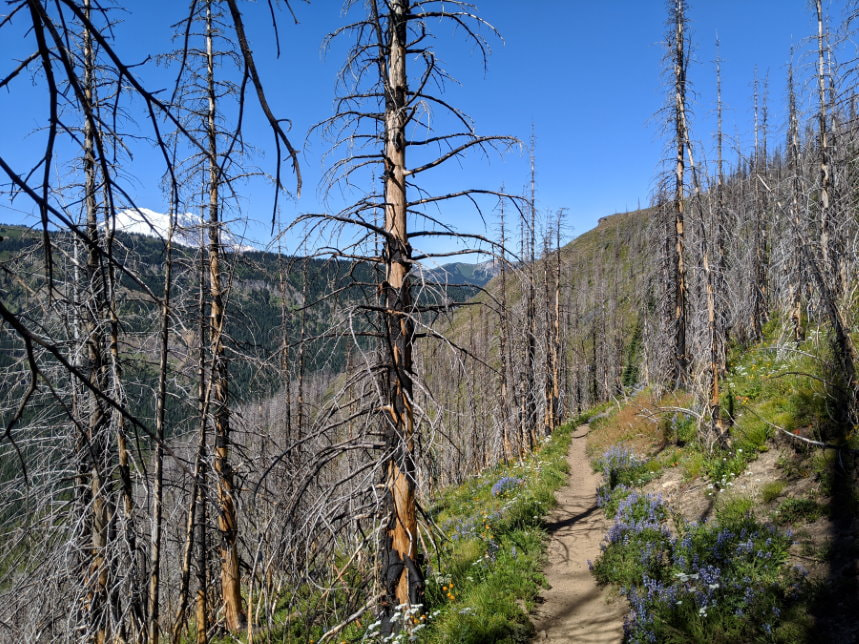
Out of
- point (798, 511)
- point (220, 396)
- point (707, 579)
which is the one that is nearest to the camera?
point (707, 579)

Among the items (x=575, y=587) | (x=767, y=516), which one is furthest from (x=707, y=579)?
(x=575, y=587)

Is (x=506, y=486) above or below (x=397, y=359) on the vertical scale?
below

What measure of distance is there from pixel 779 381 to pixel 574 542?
5.55 metres

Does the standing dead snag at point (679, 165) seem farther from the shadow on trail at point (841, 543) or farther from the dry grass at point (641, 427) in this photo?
the shadow on trail at point (841, 543)

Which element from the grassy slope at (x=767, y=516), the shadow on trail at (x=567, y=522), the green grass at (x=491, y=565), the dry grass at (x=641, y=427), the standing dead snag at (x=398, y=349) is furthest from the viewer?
the dry grass at (x=641, y=427)

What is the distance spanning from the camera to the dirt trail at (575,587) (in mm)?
5926

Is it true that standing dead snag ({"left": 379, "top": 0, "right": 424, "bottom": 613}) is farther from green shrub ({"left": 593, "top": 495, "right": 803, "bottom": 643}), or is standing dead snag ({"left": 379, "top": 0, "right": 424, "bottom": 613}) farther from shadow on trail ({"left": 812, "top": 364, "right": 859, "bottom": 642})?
shadow on trail ({"left": 812, "top": 364, "right": 859, "bottom": 642})

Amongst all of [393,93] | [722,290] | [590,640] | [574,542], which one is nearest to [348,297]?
[393,93]

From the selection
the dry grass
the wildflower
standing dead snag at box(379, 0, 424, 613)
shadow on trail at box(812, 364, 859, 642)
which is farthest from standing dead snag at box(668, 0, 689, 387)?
standing dead snag at box(379, 0, 424, 613)

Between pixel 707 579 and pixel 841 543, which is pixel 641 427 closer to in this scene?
pixel 841 543

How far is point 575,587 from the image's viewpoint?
7.02 meters

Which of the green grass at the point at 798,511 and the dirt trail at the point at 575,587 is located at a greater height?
the green grass at the point at 798,511

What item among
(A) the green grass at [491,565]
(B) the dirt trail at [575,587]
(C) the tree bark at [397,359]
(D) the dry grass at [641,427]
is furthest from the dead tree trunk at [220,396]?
(D) the dry grass at [641,427]

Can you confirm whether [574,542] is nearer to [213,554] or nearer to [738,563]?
[738,563]
